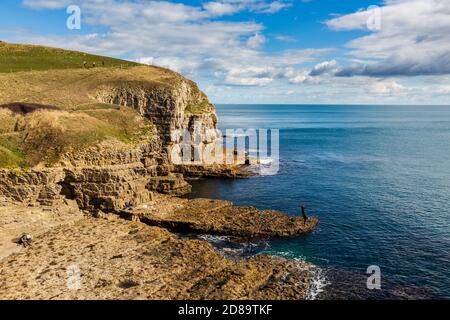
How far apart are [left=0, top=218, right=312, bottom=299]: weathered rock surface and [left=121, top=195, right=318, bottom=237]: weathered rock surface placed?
7.47 meters

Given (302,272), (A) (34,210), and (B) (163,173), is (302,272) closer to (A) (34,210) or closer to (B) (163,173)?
(A) (34,210)

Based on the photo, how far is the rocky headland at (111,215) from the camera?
121 feet

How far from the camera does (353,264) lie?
44.8 metres

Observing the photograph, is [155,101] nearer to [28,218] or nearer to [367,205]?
[28,218]

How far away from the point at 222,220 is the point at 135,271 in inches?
810

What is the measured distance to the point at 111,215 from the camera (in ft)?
179

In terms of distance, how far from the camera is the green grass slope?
10662cm

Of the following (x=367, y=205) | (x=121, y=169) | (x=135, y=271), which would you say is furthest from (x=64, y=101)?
(x=367, y=205)

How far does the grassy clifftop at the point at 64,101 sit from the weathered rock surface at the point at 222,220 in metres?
13.4
